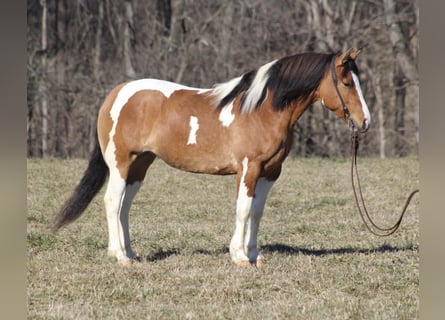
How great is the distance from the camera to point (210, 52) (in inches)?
691

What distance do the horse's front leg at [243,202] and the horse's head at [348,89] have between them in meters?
0.89

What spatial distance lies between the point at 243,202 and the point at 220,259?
0.60m

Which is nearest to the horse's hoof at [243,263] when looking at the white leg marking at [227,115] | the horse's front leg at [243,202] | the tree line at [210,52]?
the horse's front leg at [243,202]

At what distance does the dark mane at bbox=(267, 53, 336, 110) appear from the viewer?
5.81 metres

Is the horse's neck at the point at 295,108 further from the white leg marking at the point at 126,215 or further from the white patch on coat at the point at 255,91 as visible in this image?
the white leg marking at the point at 126,215

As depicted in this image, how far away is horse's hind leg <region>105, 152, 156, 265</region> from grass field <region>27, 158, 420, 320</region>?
0.15 metres

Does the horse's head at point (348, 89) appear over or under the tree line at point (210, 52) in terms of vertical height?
under

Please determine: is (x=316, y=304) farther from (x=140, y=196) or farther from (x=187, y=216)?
(x=140, y=196)

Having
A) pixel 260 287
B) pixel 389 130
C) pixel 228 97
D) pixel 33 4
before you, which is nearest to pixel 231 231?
pixel 228 97

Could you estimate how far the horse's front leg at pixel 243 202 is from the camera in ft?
18.9

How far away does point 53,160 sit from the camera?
13.0 m

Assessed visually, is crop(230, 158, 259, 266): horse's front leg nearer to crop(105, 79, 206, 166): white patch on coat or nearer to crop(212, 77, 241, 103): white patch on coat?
crop(212, 77, 241, 103): white patch on coat

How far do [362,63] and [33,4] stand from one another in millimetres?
8854

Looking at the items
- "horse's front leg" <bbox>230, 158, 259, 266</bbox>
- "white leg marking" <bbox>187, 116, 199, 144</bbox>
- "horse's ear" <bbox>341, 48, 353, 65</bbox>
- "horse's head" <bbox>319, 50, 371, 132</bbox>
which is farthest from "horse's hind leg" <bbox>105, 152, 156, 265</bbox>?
"horse's ear" <bbox>341, 48, 353, 65</bbox>
